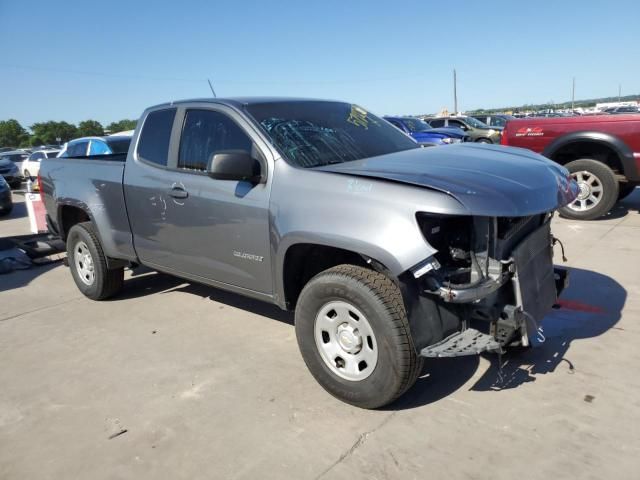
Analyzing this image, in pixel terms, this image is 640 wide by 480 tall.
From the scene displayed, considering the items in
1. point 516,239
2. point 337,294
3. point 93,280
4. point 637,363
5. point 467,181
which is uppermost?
point 467,181

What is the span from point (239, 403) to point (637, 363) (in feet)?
8.78

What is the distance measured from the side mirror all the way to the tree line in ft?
248

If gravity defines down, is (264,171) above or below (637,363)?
above

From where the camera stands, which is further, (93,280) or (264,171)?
(93,280)

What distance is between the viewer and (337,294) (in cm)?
302

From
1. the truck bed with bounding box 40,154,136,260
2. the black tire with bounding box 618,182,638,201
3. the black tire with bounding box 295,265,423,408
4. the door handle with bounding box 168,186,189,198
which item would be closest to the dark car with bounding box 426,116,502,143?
the black tire with bounding box 618,182,638,201

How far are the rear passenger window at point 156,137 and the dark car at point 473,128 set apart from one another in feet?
53.8

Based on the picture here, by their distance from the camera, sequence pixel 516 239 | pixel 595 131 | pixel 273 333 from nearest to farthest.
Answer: pixel 516 239 < pixel 273 333 < pixel 595 131

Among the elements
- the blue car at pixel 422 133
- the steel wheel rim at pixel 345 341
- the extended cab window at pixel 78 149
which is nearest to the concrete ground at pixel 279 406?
the steel wheel rim at pixel 345 341

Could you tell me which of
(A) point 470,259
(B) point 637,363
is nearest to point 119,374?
(A) point 470,259

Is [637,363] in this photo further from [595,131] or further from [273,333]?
[595,131]

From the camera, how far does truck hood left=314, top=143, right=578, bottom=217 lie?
2684mm

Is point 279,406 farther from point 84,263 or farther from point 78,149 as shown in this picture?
point 78,149

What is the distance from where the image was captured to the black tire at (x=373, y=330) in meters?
2.82
